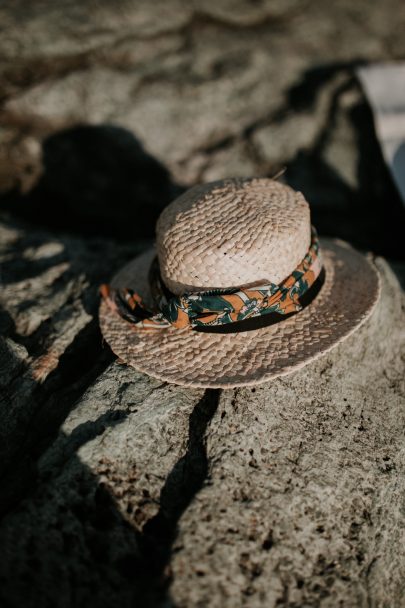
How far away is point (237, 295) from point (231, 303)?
5 cm

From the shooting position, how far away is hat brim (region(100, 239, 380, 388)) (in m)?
2.07

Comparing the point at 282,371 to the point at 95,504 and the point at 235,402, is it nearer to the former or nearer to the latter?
the point at 235,402

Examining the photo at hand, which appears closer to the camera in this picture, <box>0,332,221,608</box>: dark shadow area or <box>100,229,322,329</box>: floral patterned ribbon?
<box>0,332,221,608</box>: dark shadow area

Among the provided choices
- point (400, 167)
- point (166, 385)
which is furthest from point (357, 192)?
point (166, 385)

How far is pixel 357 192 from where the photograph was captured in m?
4.00

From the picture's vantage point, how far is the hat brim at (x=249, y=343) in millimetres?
2068

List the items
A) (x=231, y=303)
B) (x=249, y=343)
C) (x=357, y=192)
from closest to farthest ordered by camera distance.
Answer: (x=231, y=303)
(x=249, y=343)
(x=357, y=192)

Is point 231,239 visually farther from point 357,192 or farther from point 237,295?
point 357,192

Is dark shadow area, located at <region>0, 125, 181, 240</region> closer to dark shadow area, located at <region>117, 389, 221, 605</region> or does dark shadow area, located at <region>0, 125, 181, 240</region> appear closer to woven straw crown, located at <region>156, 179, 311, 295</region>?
woven straw crown, located at <region>156, 179, 311, 295</region>

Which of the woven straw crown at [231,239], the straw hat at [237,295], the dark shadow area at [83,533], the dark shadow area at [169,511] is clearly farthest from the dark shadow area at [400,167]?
the dark shadow area at [83,533]

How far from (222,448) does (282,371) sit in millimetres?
433

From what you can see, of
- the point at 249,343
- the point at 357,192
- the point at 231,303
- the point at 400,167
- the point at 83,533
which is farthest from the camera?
the point at 357,192

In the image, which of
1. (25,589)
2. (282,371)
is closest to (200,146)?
(282,371)

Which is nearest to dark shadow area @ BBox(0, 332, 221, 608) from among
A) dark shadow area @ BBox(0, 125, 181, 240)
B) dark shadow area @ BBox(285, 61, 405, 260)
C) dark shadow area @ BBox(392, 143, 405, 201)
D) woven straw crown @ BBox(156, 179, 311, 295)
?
woven straw crown @ BBox(156, 179, 311, 295)
